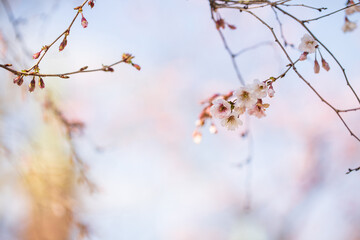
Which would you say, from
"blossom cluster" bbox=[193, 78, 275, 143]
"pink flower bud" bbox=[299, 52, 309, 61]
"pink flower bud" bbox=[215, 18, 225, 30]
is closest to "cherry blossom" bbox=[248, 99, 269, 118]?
"blossom cluster" bbox=[193, 78, 275, 143]

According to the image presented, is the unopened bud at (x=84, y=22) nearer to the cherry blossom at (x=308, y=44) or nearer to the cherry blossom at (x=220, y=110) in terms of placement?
the cherry blossom at (x=220, y=110)

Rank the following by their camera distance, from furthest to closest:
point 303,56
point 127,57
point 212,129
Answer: point 212,129 < point 303,56 < point 127,57

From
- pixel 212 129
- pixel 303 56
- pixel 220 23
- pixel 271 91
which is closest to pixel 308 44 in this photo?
pixel 303 56

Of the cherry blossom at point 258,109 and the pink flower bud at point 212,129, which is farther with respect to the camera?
the pink flower bud at point 212,129

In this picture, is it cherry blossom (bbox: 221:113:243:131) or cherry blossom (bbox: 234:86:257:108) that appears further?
cherry blossom (bbox: 221:113:243:131)

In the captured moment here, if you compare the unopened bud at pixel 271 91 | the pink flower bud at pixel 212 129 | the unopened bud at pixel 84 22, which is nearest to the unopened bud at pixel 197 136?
the pink flower bud at pixel 212 129

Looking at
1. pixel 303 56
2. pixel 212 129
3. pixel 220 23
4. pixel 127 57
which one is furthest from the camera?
pixel 212 129

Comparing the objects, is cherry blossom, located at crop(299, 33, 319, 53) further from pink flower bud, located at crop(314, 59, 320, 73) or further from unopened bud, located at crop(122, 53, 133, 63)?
unopened bud, located at crop(122, 53, 133, 63)

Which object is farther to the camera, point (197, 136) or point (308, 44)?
point (197, 136)

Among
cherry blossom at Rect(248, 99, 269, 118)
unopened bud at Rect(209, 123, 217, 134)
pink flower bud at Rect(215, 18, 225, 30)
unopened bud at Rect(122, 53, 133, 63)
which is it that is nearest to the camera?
unopened bud at Rect(122, 53, 133, 63)

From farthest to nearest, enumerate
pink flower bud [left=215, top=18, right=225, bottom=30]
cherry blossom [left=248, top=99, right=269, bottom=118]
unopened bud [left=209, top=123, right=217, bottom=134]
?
unopened bud [left=209, top=123, right=217, bottom=134] < pink flower bud [left=215, top=18, right=225, bottom=30] < cherry blossom [left=248, top=99, right=269, bottom=118]

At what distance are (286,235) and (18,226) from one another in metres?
7.93

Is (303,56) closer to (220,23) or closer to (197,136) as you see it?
(220,23)

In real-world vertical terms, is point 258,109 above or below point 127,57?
below
